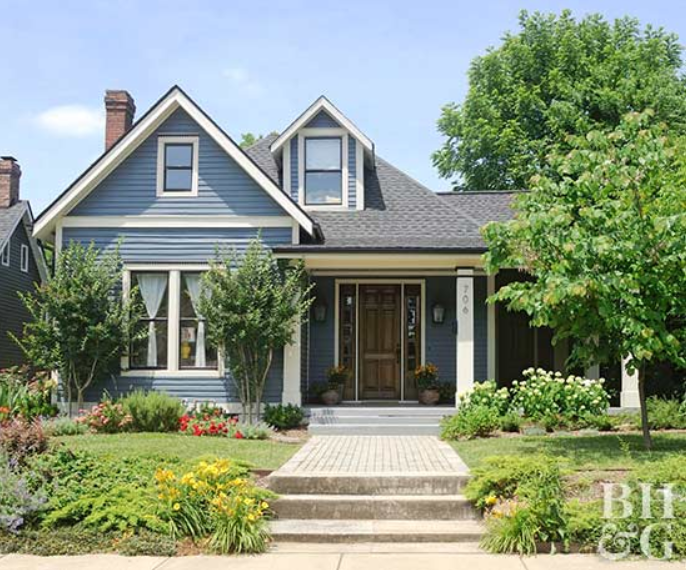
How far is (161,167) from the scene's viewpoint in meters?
15.0

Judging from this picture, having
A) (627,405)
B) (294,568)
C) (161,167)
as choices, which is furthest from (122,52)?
(627,405)

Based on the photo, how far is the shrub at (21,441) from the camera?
8.19 metres

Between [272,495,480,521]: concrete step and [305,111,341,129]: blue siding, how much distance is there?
9.83 meters

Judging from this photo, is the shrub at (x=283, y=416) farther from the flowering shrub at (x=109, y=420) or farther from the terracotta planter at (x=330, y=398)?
the flowering shrub at (x=109, y=420)

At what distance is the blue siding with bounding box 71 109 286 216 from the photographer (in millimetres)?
14805

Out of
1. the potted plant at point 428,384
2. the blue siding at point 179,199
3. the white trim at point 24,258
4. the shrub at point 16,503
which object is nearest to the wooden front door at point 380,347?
the potted plant at point 428,384

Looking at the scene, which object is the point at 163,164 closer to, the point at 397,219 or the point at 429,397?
the point at 397,219

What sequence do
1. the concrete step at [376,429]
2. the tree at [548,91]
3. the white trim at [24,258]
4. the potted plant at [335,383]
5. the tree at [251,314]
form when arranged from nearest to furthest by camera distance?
the concrete step at [376,429], the tree at [251,314], the potted plant at [335,383], the white trim at [24,258], the tree at [548,91]

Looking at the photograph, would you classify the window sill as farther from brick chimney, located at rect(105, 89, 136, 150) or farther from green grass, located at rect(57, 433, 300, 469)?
brick chimney, located at rect(105, 89, 136, 150)

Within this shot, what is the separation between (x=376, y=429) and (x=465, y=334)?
7.94ft

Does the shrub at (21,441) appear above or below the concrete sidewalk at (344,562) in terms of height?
above

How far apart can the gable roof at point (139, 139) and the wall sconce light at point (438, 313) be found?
9.92ft

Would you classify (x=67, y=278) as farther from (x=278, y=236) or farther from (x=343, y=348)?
(x=343, y=348)

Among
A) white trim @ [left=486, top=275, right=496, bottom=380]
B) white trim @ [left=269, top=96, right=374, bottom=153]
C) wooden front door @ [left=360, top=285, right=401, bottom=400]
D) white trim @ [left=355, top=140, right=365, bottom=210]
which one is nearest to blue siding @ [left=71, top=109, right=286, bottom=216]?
white trim @ [left=269, top=96, right=374, bottom=153]
